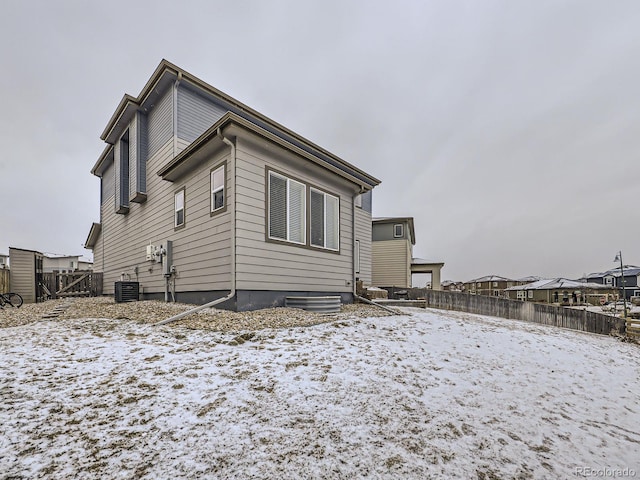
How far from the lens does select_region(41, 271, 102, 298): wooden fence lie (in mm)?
13266

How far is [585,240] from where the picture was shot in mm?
29766

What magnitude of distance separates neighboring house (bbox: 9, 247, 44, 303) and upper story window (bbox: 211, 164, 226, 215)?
39.9ft

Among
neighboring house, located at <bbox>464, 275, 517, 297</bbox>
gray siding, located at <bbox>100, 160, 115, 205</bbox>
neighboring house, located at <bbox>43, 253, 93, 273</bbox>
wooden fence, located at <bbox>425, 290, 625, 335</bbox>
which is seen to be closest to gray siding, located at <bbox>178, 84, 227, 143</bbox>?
gray siding, located at <bbox>100, 160, 115, 205</bbox>

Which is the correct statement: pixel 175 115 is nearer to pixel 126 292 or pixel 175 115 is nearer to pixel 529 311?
pixel 126 292

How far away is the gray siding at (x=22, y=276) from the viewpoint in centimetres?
1265

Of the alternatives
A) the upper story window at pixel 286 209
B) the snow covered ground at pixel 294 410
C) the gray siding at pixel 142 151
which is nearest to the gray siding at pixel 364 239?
the upper story window at pixel 286 209

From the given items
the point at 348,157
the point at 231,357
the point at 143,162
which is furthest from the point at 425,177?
the point at 231,357

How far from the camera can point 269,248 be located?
6.80 meters

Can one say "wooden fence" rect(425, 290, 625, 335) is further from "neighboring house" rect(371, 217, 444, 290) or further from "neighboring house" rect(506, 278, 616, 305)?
"neighboring house" rect(506, 278, 616, 305)

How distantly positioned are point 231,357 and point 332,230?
576 cm

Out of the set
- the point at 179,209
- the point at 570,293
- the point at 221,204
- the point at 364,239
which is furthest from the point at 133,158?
the point at 570,293

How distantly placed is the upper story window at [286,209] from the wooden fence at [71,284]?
12.4 metres

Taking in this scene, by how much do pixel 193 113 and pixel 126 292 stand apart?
6.45 m

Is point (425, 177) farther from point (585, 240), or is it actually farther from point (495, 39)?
point (585, 240)
